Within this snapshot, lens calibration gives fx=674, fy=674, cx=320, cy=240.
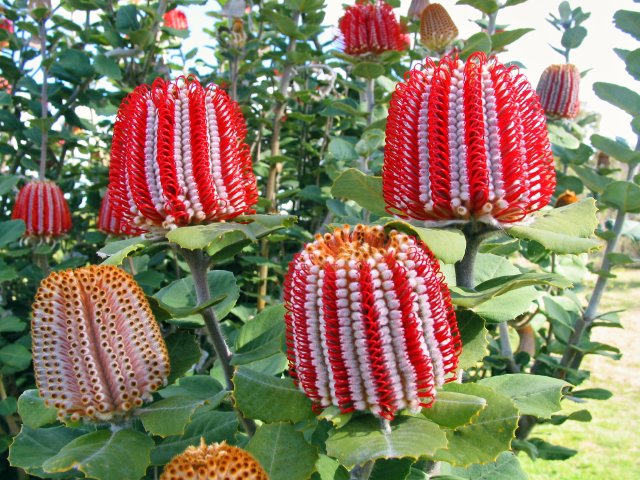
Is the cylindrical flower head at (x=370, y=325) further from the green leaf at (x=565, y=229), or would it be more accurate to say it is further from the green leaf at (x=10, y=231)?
the green leaf at (x=10, y=231)

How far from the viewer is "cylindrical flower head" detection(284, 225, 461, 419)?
1.29 metres

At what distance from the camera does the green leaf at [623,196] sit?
2850 millimetres

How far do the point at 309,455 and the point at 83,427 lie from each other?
674 millimetres

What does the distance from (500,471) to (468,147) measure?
85 centimetres

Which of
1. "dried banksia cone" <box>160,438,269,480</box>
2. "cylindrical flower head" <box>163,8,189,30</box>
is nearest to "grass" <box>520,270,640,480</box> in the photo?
"dried banksia cone" <box>160,438,269,480</box>

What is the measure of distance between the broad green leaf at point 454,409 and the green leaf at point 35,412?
887 mm

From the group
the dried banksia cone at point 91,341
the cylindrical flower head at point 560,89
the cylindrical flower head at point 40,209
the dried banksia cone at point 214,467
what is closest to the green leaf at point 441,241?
the dried banksia cone at point 214,467

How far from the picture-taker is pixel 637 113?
10.2 feet

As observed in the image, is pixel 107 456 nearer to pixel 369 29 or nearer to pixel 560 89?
pixel 369 29

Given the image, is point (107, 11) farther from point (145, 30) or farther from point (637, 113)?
point (637, 113)

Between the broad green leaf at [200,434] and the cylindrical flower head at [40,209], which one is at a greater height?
the cylindrical flower head at [40,209]

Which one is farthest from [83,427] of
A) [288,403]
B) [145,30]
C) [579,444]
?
[579,444]

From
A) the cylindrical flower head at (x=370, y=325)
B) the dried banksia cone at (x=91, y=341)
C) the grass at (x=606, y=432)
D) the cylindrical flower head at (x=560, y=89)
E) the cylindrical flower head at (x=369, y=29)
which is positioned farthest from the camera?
the grass at (x=606, y=432)

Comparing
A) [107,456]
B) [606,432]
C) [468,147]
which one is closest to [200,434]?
[107,456]
